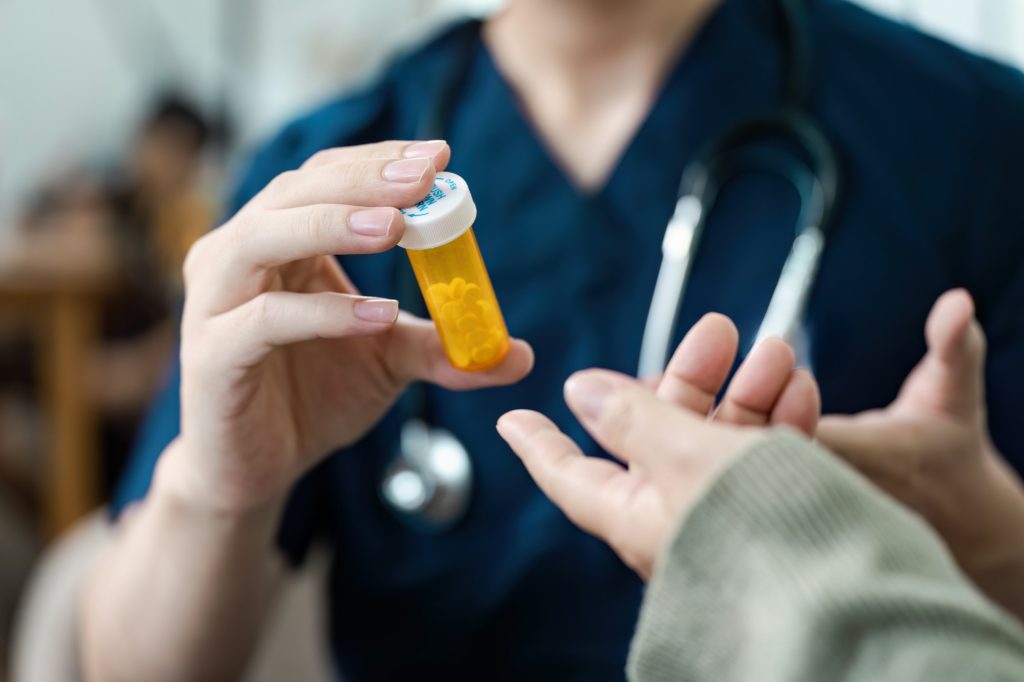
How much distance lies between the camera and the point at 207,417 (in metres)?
0.44

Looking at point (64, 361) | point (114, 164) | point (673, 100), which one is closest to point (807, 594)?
point (673, 100)

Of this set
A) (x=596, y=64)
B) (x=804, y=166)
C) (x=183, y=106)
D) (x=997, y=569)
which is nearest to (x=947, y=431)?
(x=997, y=569)

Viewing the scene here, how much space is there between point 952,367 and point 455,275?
0.23m

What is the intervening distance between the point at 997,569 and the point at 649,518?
253mm

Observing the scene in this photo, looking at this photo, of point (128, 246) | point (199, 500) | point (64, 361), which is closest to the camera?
point (199, 500)

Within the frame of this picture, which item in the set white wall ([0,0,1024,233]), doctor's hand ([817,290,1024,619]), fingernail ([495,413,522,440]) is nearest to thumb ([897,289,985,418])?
doctor's hand ([817,290,1024,619])

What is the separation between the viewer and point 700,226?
23.9 inches

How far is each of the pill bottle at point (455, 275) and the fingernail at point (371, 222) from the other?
0.01 meters

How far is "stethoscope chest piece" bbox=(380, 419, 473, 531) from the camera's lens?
0.61 meters

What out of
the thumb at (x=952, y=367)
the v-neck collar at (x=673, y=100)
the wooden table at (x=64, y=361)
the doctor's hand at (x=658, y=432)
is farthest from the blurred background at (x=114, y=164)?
the doctor's hand at (x=658, y=432)

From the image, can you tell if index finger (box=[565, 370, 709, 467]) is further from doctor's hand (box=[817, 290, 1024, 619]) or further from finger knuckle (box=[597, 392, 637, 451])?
doctor's hand (box=[817, 290, 1024, 619])

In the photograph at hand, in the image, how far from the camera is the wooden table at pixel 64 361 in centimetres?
164

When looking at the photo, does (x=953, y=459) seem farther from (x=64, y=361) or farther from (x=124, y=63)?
(x=124, y=63)

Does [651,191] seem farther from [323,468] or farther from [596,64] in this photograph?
[323,468]
